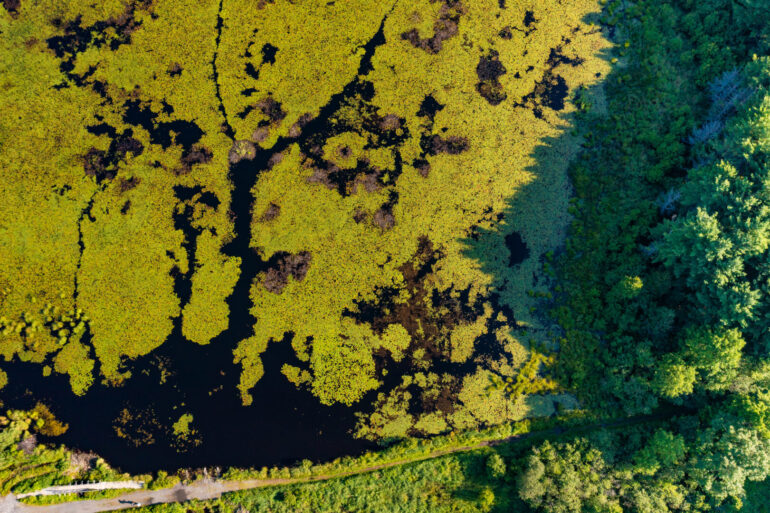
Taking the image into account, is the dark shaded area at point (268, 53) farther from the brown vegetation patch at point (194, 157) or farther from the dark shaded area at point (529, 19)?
the dark shaded area at point (529, 19)

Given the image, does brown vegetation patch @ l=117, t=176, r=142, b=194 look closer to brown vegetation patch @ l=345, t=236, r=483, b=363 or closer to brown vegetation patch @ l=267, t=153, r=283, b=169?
brown vegetation patch @ l=267, t=153, r=283, b=169

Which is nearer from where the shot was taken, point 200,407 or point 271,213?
point 200,407

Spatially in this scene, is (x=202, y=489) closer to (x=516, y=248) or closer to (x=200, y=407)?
(x=200, y=407)

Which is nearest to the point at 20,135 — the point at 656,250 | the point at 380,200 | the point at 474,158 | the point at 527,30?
the point at 380,200

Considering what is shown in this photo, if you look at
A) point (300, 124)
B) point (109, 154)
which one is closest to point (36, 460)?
point (109, 154)

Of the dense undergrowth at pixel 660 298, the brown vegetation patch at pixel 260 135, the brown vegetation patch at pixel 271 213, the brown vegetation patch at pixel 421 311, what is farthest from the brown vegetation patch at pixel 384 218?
the dense undergrowth at pixel 660 298

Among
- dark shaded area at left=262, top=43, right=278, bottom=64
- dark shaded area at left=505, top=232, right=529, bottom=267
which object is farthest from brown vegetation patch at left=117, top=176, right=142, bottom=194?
dark shaded area at left=505, top=232, right=529, bottom=267

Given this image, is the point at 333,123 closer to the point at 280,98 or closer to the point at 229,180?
the point at 280,98
